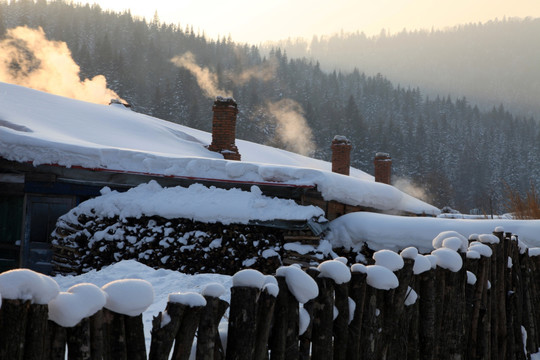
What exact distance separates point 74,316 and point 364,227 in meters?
6.40

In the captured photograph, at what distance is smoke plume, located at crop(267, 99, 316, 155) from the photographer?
6844 centimetres

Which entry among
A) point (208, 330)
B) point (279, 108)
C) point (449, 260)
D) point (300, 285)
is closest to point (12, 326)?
point (208, 330)

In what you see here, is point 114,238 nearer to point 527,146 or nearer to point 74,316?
point 74,316

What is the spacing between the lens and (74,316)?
1.46 metres

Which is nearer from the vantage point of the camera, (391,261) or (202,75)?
(391,261)

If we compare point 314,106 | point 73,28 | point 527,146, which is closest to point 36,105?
point 314,106

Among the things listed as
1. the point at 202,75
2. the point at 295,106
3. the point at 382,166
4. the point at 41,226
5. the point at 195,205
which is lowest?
the point at 41,226

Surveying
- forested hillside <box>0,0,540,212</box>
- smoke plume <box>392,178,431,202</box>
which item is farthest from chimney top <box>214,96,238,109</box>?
smoke plume <box>392,178,431,202</box>

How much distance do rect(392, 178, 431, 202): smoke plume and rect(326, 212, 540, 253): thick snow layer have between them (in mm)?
53408

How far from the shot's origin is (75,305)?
146 cm

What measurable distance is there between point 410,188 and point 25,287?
6601 centimetres

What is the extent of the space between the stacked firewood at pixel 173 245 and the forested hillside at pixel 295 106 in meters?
53.7

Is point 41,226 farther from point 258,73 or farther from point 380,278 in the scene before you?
point 258,73

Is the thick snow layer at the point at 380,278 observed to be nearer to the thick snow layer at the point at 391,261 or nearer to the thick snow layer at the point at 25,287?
the thick snow layer at the point at 391,261
